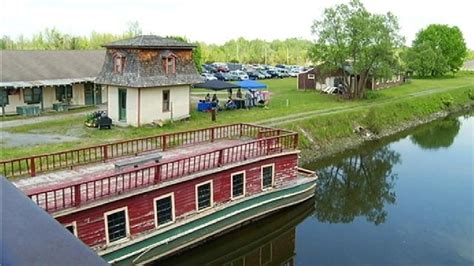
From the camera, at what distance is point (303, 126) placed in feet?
109

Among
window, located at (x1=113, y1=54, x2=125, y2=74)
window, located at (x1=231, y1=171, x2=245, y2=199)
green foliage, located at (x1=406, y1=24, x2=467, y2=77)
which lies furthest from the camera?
green foliage, located at (x1=406, y1=24, x2=467, y2=77)

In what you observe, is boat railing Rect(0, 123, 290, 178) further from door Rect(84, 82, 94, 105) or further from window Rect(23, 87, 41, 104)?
door Rect(84, 82, 94, 105)

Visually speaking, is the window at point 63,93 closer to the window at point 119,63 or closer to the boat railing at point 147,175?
the window at point 119,63

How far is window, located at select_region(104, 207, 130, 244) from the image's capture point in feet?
46.5

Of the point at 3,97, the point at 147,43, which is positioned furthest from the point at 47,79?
the point at 147,43

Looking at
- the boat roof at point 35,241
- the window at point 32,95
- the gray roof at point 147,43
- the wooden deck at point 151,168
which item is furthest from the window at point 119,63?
the boat roof at point 35,241

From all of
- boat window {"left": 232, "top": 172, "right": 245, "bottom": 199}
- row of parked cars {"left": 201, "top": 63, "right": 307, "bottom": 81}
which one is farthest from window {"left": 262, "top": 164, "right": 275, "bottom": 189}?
row of parked cars {"left": 201, "top": 63, "right": 307, "bottom": 81}

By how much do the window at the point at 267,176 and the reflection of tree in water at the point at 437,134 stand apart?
21.6 m

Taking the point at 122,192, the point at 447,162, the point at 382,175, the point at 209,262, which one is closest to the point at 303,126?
the point at 382,175

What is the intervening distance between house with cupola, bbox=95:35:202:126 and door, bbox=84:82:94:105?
912cm

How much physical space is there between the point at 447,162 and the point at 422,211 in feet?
36.3

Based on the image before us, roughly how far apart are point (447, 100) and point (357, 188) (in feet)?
115

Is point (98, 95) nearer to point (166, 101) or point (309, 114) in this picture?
point (166, 101)

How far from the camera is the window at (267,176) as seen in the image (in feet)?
64.8
